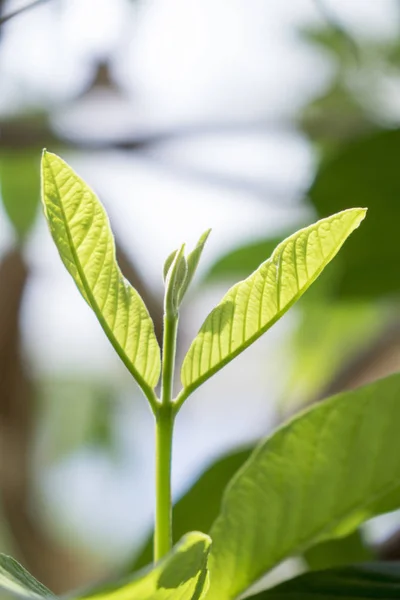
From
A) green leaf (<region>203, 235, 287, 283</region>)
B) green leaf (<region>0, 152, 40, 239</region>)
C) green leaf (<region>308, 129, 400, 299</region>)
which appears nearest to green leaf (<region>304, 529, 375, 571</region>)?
green leaf (<region>308, 129, 400, 299</region>)

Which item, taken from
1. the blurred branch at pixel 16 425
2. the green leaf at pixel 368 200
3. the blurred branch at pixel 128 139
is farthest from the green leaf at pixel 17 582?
the blurred branch at pixel 16 425

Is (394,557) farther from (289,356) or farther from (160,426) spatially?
(289,356)

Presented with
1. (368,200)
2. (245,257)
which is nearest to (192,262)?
(368,200)

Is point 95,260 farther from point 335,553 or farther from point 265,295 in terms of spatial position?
point 335,553

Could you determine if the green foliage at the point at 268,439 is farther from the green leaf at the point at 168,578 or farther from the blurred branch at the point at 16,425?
the blurred branch at the point at 16,425

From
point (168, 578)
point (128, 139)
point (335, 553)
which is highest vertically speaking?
point (128, 139)

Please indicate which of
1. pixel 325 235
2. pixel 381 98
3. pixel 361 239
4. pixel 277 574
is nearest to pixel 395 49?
pixel 381 98
